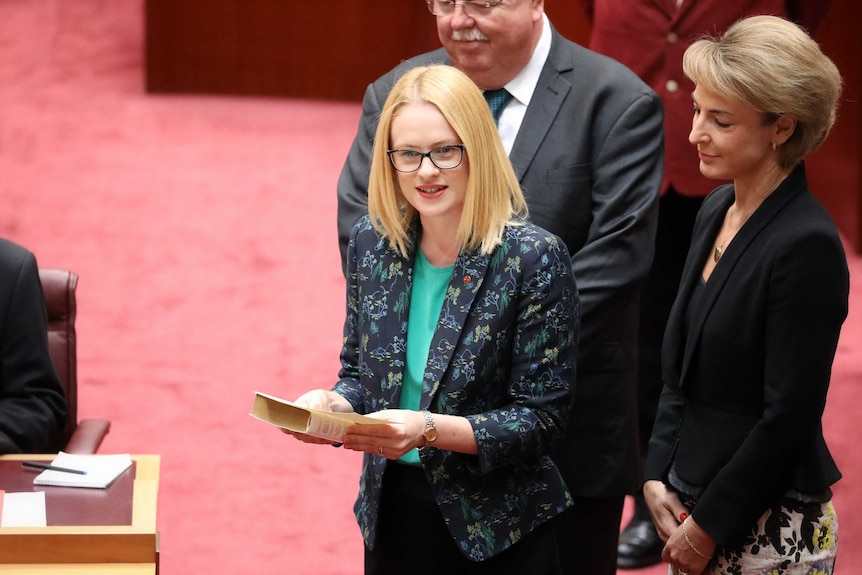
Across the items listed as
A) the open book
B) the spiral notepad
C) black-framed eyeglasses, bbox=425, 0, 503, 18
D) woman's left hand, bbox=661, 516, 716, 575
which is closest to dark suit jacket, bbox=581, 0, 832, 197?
black-framed eyeglasses, bbox=425, 0, 503, 18

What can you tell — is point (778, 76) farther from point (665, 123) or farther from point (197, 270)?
point (197, 270)

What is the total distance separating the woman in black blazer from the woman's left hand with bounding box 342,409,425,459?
0.50 m

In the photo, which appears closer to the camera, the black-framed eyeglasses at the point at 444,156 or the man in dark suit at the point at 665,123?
the black-framed eyeglasses at the point at 444,156

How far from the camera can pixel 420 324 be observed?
2074 mm

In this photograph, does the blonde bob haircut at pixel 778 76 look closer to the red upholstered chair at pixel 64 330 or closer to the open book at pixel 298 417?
the open book at pixel 298 417

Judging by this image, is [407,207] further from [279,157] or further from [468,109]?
[279,157]

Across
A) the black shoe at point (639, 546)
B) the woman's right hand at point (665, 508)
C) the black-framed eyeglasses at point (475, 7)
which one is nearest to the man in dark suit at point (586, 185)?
the black-framed eyeglasses at point (475, 7)

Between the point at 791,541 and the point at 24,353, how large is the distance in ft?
5.36

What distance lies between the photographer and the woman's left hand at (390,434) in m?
1.87

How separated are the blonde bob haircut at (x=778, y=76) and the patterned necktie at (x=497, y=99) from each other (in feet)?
2.19

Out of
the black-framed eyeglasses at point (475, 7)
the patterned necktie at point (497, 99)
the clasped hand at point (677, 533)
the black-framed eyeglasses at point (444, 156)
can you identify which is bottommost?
the clasped hand at point (677, 533)

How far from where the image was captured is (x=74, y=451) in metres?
2.85

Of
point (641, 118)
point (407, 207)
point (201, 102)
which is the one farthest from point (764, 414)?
point (201, 102)

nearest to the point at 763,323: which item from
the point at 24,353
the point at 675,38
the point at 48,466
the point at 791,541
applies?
the point at 791,541
